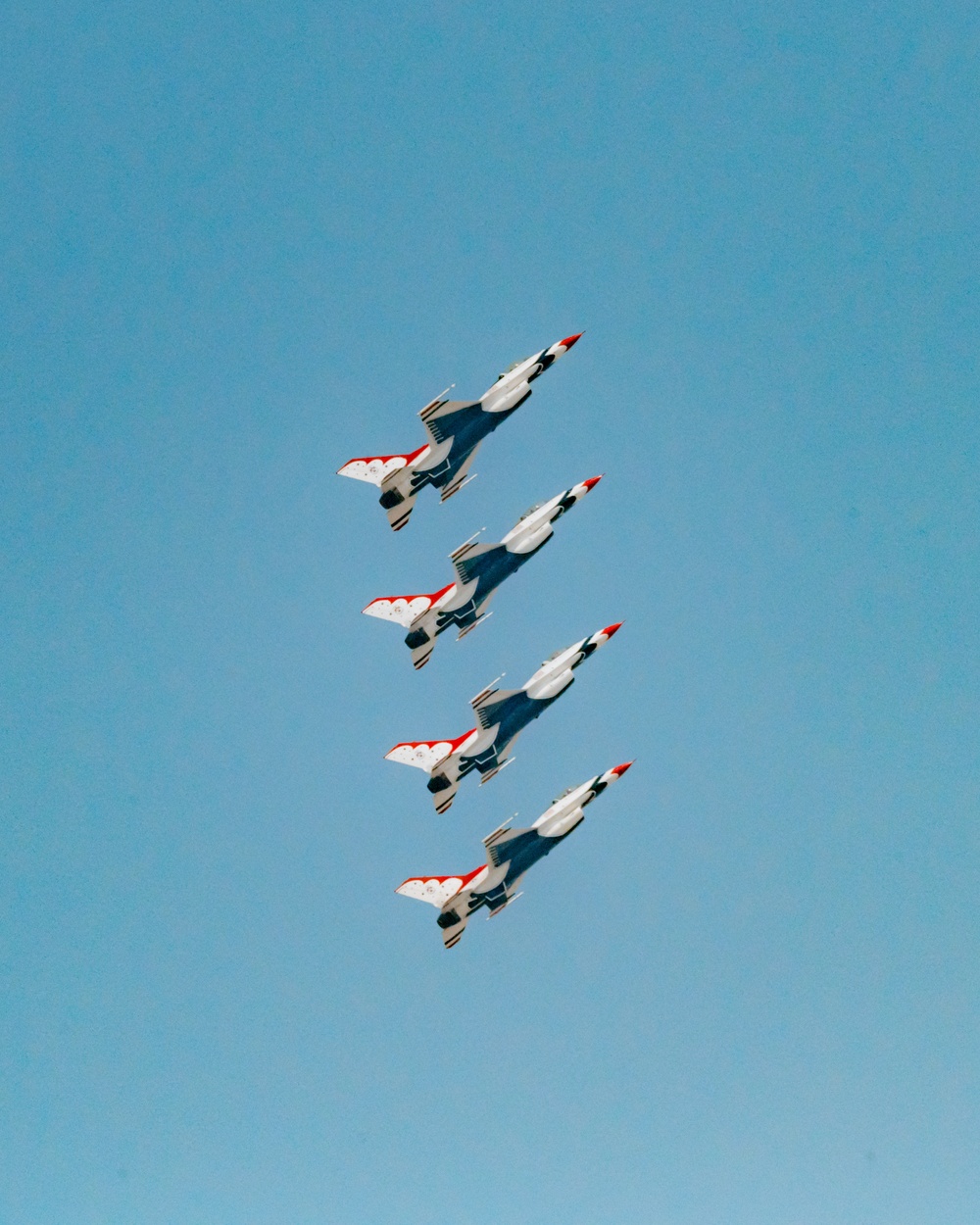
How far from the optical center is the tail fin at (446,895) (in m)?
87.6

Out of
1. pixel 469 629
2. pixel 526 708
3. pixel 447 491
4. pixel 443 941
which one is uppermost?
pixel 447 491

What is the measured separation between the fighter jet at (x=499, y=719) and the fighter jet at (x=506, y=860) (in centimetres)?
444

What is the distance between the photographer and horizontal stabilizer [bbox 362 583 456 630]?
297ft

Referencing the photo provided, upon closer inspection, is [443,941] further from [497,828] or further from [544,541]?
[544,541]

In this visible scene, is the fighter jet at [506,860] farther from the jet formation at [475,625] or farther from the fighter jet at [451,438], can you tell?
the fighter jet at [451,438]

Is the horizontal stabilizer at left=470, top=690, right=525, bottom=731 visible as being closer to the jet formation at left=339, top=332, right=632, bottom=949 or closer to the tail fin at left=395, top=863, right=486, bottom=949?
the jet formation at left=339, top=332, right=632, bottom=949

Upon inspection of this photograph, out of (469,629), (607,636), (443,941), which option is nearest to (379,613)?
(469,629)

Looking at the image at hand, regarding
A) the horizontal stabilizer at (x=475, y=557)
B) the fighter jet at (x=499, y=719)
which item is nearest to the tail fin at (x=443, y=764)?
the fighter jet at (x=499, y=719)

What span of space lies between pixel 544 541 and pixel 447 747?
13294 mm

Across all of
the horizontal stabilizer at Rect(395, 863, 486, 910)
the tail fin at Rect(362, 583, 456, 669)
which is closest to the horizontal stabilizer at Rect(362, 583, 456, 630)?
the tail fin at Rect(362, 583, 456, 669)

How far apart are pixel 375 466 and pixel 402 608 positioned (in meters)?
8.41

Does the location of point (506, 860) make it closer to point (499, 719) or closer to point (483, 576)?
point (499, 719)

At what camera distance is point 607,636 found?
289 feet

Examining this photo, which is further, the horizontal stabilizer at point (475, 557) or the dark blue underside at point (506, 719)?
the dark blue underside at point (506, 719)
